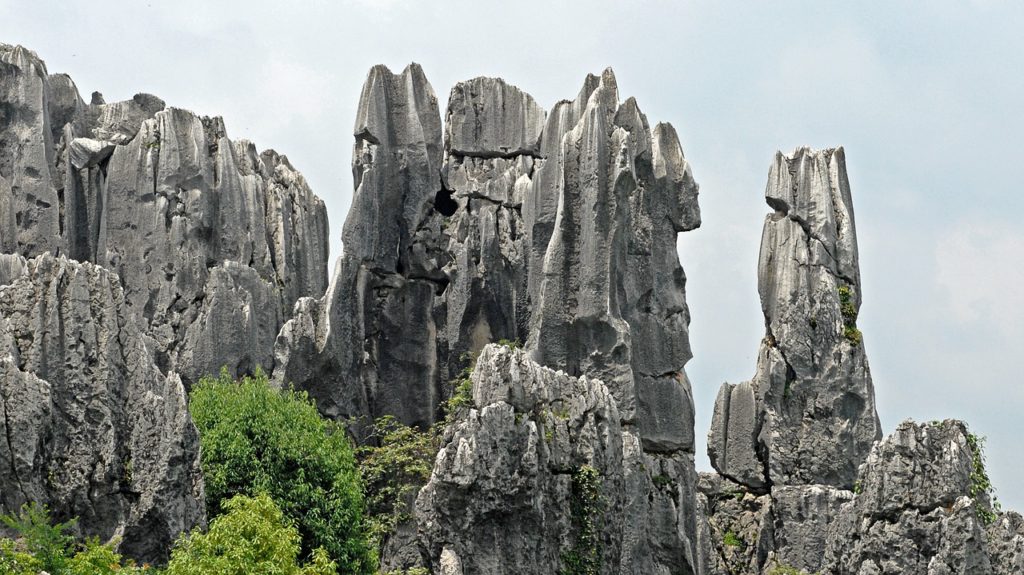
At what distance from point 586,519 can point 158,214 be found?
22046 mm

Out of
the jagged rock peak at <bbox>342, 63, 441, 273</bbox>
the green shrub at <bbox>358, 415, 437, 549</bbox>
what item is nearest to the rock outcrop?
the jagged rock peak at <bbox>342, 63, 441, 273</bbox>

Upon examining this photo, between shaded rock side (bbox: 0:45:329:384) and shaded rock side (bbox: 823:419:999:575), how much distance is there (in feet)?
87.8

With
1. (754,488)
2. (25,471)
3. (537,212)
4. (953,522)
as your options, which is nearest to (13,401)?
(25,471)

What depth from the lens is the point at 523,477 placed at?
3994 cm

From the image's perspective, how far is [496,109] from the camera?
203ft

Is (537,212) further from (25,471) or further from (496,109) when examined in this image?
(25,471)

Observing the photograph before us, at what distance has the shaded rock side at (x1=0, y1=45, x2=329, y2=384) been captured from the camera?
188ft

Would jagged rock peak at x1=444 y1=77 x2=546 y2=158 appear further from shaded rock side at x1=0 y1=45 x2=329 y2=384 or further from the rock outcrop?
shaded rock side at x1=0 y1=45 x2=329 y2=384

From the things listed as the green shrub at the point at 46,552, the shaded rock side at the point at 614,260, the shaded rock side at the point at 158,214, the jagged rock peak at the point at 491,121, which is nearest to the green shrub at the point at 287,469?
the shaded rock side at the point at 158,214

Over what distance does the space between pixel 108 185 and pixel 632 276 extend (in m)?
15.6

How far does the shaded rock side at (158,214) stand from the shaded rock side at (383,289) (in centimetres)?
208

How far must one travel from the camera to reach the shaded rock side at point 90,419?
39.2 m

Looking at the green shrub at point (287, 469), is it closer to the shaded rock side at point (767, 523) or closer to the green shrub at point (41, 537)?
the green shrub at point (41, 537)

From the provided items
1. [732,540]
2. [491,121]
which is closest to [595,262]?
[491,121]
